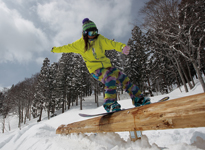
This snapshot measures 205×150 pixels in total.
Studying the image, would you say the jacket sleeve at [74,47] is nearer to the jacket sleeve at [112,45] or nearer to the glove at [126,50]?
the jacket sleeve at [112,45]

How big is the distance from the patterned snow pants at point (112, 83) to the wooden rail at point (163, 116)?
423 millimetres

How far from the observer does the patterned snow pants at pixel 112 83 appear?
7.69ft

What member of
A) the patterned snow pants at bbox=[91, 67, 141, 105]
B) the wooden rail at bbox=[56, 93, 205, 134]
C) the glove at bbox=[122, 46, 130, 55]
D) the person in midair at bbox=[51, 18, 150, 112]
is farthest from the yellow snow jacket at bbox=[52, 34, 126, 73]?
the wooden rail at bbox=[56, 93, 205, 134]

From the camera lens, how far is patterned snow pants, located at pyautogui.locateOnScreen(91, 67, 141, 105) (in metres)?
2.34

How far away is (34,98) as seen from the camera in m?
26.5

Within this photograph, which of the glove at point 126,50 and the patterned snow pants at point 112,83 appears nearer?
the glove at point 126,50

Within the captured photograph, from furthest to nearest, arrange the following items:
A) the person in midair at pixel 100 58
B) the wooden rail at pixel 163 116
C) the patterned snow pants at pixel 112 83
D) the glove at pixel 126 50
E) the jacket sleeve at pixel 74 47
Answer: the jacket sleeve at pixel 74 47 < the person in midair at pixel 100 58 < the patterned snow pants at pixel 112 83 < the glove at pixel 126 50 < the wooden rail at pixel 163 116

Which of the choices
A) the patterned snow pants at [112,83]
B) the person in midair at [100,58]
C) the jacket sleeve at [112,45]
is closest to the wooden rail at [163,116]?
the patterned snow pants at [112,83]

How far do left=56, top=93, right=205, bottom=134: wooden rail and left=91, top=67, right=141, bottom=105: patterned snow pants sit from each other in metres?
0.42

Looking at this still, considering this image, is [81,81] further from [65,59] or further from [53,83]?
[65,59]

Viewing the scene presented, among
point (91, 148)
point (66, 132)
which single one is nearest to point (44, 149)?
point (66, 132)

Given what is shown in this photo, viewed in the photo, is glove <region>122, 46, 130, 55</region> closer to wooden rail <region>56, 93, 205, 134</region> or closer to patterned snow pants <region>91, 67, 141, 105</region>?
patterned snow pants <region>91, 67, 141, 105</region>

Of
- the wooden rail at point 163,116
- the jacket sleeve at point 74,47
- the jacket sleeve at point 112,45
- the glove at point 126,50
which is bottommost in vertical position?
the wooden rail at point 163,116

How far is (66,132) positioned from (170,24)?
33.2 ft
